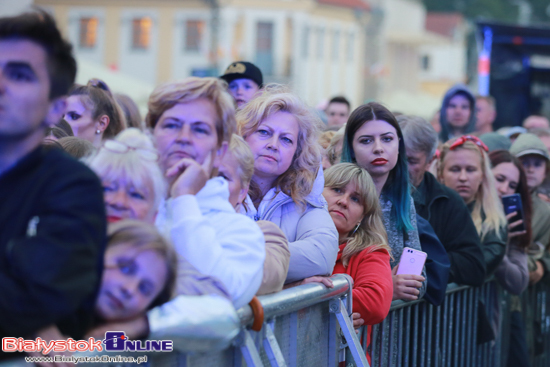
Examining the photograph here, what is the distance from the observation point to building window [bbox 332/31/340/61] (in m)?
47.6

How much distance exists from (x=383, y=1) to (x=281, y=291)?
5317 cm

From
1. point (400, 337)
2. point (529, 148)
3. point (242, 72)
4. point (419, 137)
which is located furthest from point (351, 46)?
point (400, 337)

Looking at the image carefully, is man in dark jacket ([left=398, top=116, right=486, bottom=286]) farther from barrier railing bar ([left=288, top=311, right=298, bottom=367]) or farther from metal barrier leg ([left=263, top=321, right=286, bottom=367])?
metal barrier leg ([left=263, top=321, right=286, bottom=367])

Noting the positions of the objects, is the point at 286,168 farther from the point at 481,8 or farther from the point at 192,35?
the point at 481,8

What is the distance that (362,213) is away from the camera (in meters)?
4.07

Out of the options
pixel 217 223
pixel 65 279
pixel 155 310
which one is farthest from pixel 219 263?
pixel 65 279

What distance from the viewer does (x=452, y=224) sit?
4.80 meters

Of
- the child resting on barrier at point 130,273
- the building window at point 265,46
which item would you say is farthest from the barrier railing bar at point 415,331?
the building window at point 265,46

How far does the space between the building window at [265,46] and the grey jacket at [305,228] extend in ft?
131

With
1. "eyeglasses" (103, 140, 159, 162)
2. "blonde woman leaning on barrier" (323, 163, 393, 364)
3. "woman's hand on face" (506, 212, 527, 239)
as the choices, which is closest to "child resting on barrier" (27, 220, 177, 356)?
"eyeglasses" (103, 140, 159, 162)

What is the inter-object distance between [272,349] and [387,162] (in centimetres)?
187

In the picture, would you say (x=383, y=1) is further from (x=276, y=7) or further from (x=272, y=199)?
(x=272, y=199)

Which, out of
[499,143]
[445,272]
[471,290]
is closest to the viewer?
[445,272]

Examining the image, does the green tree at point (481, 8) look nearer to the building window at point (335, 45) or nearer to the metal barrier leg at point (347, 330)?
the building window at point (335, 45)
